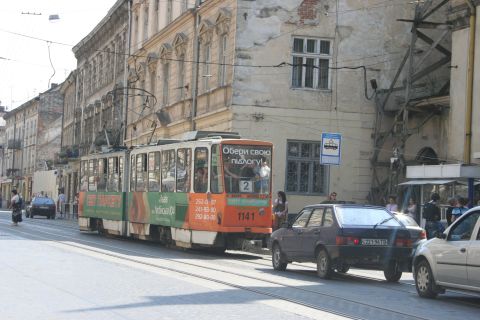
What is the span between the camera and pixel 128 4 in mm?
51562

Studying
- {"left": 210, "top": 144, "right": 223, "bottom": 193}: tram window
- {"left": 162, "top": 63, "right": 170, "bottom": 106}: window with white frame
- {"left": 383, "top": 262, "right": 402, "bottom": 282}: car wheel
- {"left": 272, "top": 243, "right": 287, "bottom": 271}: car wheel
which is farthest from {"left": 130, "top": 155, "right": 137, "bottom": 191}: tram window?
{"left": 162, "top": 63, "right": 170, "bottom": 106}: window with white frame

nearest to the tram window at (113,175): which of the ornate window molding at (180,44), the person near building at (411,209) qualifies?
the ornate window molding at (180,44)

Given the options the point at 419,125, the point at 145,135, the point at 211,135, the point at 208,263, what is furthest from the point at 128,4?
the point at 208,263

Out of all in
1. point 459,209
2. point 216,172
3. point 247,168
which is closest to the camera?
point 459,209

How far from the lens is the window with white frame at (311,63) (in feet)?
104

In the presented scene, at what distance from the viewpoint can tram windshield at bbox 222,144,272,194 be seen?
2178cm

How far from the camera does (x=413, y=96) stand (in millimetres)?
30656

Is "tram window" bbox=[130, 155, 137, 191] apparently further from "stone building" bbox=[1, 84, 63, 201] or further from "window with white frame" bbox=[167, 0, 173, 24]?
"stone building" bbox=[1, 84, 63, 201]

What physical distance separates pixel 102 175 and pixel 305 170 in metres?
7.65

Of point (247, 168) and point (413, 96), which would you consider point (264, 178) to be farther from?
point (413, 96)

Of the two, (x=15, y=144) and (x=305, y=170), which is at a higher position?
(x=15, y=144)

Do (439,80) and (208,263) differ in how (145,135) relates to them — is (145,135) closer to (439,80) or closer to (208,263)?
(439,80)

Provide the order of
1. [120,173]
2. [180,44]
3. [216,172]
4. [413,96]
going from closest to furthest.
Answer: [216,172], [120,173], [413,96], [180,44]

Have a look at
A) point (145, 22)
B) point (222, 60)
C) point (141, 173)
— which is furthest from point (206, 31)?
point (145, 22)
